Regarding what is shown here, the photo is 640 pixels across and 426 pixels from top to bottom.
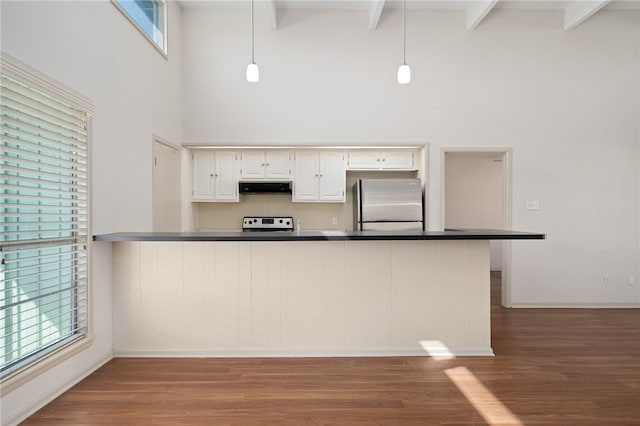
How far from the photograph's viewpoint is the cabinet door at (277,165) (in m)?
4.89

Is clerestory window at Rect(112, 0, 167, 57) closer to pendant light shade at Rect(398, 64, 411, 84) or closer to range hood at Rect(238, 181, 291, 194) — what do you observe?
range hood at Rect(238, 181, 291, 194)

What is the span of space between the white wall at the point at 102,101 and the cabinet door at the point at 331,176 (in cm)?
203

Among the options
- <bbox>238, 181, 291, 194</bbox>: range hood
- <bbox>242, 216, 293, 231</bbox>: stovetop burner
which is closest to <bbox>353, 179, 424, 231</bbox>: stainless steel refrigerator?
<bbox>238, 181, 291, 194</bbox>: range hood

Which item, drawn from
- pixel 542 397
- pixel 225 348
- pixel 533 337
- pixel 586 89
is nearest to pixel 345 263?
pixel 225 348

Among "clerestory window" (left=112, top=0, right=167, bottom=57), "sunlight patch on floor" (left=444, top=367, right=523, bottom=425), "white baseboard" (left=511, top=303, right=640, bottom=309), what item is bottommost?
"white baseboard" (left=511, top=303, right=640, bottom=309)

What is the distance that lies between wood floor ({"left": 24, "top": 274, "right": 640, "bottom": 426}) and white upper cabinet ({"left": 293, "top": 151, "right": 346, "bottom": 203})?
8.36 feet

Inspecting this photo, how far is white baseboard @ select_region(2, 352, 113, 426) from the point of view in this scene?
1941mm

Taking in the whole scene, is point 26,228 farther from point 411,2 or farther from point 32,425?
point 411,2

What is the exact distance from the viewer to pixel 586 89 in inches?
181

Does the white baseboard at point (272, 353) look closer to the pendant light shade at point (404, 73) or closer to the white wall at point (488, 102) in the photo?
the white wall at point (488, 102)

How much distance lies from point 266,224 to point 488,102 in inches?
133

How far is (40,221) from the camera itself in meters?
2.16

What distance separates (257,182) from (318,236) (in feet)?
7.88

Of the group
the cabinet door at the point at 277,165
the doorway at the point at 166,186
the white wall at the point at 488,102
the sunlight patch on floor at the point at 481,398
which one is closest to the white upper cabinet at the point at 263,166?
the cabinet door at the point at 277,165
